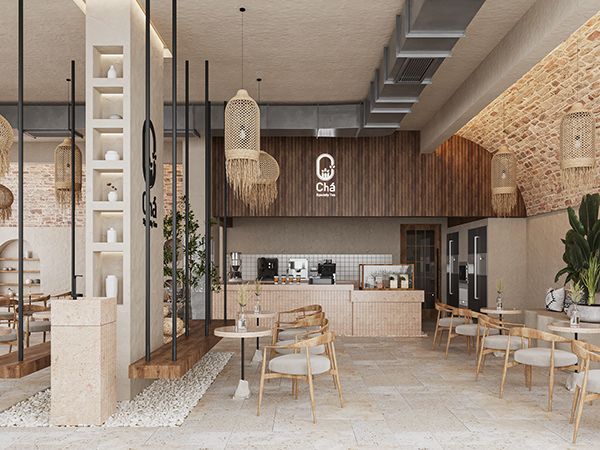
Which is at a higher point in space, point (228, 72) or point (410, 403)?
point (228, 72)

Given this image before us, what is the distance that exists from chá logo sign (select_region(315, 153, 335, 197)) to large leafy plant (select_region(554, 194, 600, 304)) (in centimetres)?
459

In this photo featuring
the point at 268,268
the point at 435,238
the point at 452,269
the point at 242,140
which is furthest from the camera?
the point at 435,238

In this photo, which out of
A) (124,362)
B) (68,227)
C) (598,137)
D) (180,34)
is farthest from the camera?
(68,227)

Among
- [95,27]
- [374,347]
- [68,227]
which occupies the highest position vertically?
[95,27]

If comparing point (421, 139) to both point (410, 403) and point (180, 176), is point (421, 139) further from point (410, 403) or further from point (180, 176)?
point (410, 403)

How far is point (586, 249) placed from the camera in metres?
8.20

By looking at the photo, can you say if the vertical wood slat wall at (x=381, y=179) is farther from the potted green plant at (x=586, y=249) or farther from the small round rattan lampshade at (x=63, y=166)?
the small round rattan lampshade at (x=63, y=166)

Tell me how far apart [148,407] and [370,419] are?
6.81ft

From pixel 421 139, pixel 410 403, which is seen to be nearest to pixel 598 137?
pixel 421 139

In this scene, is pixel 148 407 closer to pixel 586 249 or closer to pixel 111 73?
pixel 111 73

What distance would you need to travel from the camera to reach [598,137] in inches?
325

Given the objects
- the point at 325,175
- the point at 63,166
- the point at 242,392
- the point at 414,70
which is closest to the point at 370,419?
the point at 242,392

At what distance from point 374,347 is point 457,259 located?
4.45 meters

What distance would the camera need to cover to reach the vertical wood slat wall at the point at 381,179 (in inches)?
464
